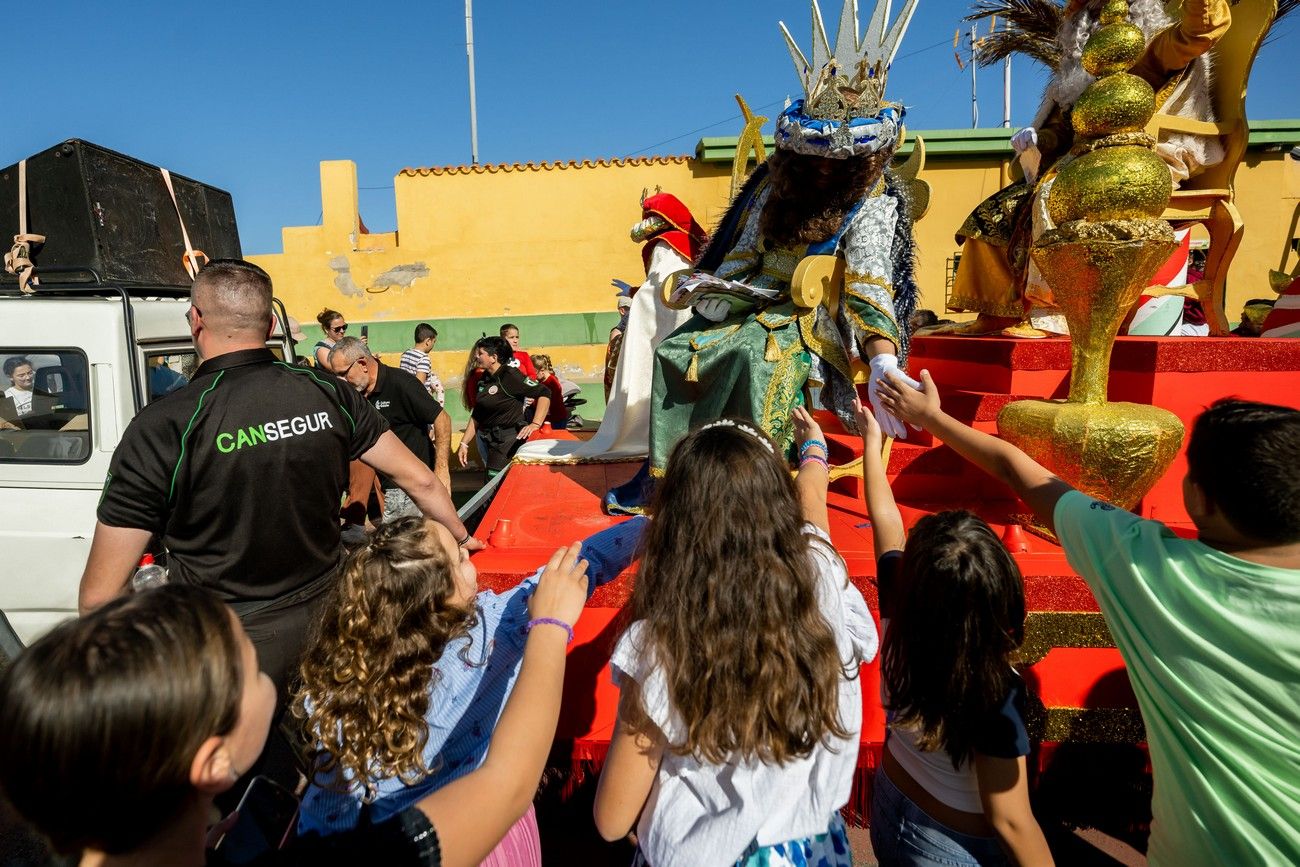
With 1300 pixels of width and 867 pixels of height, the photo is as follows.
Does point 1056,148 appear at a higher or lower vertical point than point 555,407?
higher

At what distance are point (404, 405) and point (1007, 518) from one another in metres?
3.45

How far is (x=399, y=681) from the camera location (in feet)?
4.33

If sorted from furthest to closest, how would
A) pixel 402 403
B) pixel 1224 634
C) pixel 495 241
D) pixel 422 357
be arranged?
pixel 495 241 < pixel 422 357 < pixel 402 403 < pixel 1224 634

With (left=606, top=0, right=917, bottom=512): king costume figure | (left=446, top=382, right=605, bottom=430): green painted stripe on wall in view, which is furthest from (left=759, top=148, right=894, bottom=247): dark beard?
(left=446, top=382, right=605, bottom=430): green painted stripe on wall

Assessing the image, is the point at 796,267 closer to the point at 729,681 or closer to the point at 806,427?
the point at 806,427

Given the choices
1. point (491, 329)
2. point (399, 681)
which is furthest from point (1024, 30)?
point (491, 329)

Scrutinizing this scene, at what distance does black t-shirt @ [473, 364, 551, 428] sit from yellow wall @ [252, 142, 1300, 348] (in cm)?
582

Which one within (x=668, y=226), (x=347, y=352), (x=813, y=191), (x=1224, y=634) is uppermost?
(x=668, y=226)

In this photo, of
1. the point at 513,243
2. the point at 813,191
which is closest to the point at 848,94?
the point at 813,191

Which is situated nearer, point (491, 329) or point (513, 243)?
point (491, 329)

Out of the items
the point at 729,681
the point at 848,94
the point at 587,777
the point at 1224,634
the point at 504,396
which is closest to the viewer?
the point at 1224,634

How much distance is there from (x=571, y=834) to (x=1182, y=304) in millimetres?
3617

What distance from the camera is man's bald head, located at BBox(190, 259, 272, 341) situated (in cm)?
194

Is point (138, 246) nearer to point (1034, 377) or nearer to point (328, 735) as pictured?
point (328, 735)
